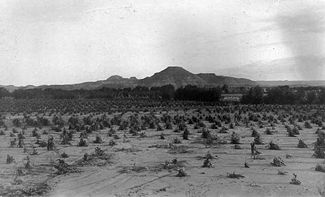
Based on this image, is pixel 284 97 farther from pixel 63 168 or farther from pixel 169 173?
pixel 63 168

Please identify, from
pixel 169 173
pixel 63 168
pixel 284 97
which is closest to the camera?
pixel 169 173

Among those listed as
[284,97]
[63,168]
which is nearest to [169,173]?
[63,168]

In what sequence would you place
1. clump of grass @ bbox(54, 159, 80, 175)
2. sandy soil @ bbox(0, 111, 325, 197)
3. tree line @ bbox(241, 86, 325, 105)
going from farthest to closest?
1. tree line @ bbox(241, 86, 325, 105)
2. clump of grass @ bbox(54, 159, 80, 175)
3. sandy soil @ bbox(0, 111, 325, 197)

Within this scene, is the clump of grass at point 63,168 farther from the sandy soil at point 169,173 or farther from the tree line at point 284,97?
the tree line at point 284,97

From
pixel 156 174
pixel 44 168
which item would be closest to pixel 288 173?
pixel 156 174

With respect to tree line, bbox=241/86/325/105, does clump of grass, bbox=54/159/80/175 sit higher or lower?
lower

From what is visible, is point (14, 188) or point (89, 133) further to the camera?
point (89, 133)

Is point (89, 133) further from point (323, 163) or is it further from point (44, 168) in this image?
point (323, 163)

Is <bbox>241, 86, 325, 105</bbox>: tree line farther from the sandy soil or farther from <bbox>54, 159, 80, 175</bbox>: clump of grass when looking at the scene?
<bbox>54, 159, 80, 175</bbox>: clump of grass

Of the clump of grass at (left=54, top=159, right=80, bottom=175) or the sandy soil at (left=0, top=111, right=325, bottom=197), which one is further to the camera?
the clump of grass at (left=54, top=159, right=80, bottom=175)

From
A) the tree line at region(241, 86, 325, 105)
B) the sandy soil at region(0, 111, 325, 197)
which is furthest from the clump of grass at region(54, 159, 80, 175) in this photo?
the tree line at region(241, 86, 325, 105)

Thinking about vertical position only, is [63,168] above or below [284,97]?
below
